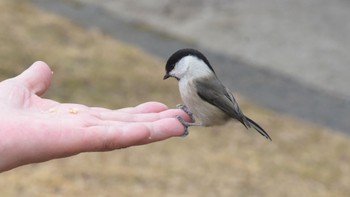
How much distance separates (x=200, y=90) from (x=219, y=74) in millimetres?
5010

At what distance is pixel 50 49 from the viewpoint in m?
6.71

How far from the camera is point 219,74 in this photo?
→ 7.17m

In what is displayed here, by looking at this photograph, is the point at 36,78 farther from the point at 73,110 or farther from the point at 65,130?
the point at 65,130

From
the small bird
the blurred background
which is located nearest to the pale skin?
the small bird

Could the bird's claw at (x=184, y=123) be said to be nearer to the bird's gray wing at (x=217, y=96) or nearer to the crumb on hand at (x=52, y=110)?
the bird's gray wing at (x=217, y=96)

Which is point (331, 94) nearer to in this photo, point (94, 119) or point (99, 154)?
point (99, 154)

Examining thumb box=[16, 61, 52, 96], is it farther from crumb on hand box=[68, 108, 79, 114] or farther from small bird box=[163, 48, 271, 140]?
small bird box=[163, 48, 271, 140]

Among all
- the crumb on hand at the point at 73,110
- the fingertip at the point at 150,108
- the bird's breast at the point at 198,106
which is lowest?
the crumb on hand at the point at 73,110

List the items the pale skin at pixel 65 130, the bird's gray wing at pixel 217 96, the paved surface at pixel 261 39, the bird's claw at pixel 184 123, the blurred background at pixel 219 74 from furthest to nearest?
the paved surface at pixel 261 39
the blurred background at pixel 219 74
the bird's gray wing at pixel 217 96
the bird's claw at pixel 184 123
the pale skin at pixel 65 130

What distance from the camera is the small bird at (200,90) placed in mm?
2176

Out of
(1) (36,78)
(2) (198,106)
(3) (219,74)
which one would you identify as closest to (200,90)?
(2) (198,106)

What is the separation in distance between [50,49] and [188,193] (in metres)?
3.07

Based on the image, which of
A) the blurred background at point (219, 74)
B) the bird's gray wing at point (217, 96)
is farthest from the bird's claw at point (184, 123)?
the blurred background at point (219, 74)

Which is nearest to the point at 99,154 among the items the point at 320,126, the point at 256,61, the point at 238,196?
the point at 238,196
